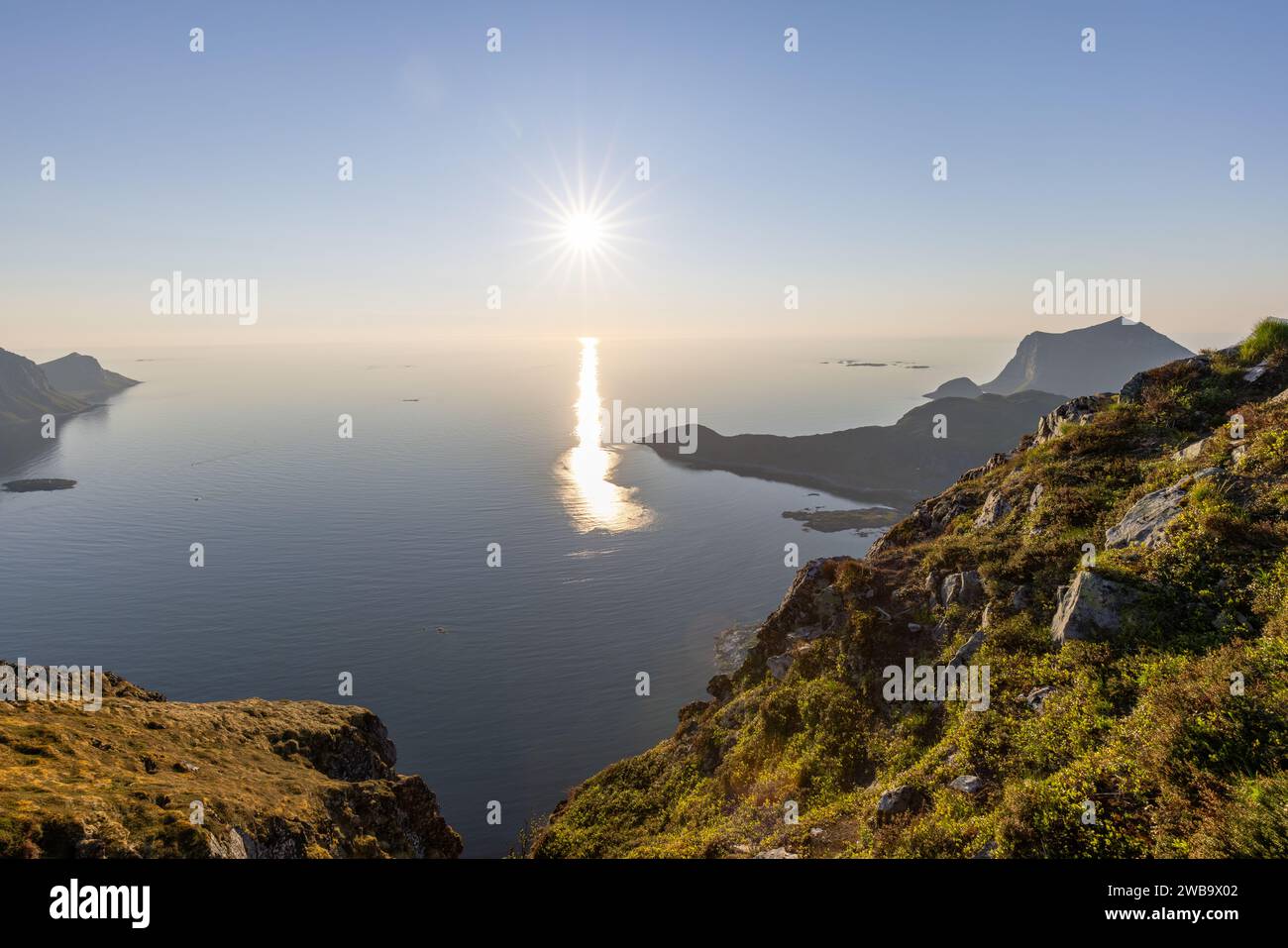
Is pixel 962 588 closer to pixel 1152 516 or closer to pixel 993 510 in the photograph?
pixel 1152 516

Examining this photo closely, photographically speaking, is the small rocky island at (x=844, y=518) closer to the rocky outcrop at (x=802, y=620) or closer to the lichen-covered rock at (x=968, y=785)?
the rocky outcrop at (x=802, y=620)

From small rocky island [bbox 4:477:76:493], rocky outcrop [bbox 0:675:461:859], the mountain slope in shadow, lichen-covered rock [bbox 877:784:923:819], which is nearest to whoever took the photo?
lichen-covered rock [bbox 877:784:923:819]

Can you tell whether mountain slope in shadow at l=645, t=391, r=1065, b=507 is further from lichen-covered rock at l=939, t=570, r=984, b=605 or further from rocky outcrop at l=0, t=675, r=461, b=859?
rocky outcrop at l=0, t=675, r=461, b=859

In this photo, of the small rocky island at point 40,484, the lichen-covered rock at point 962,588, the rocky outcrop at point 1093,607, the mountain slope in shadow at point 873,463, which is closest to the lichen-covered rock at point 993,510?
the lichen-covered rock at point 962,588

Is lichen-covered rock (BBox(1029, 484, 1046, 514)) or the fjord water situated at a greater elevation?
lichen-covered rock (BBox(1029, 484, 1046, 514))

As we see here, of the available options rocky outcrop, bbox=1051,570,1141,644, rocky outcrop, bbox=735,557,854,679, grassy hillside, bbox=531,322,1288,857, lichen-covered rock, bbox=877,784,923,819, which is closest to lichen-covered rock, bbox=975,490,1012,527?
grassy hillside, bbox=531,322,1288,857

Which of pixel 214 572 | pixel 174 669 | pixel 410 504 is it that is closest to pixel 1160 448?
pixel 174 669

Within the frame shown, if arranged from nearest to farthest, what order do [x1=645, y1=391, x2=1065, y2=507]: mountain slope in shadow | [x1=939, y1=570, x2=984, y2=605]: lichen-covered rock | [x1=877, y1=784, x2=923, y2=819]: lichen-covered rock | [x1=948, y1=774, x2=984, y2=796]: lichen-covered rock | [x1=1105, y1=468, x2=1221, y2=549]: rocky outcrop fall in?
[x1=948, y1=774, x2=984, y2=796]: lichen-covered rock → [x1=877, y1=784, x2=923, y2=819]: lichen-covered rock → [x1=1105, y1=468, x2=1221, y2=549]: rocky outcrop → [x1=939, y1=570, x2=984, y2=605]: lichen-covered rock → [x1=645, y1=391, x2=1065, y2=507]: mountain slope in shadow
